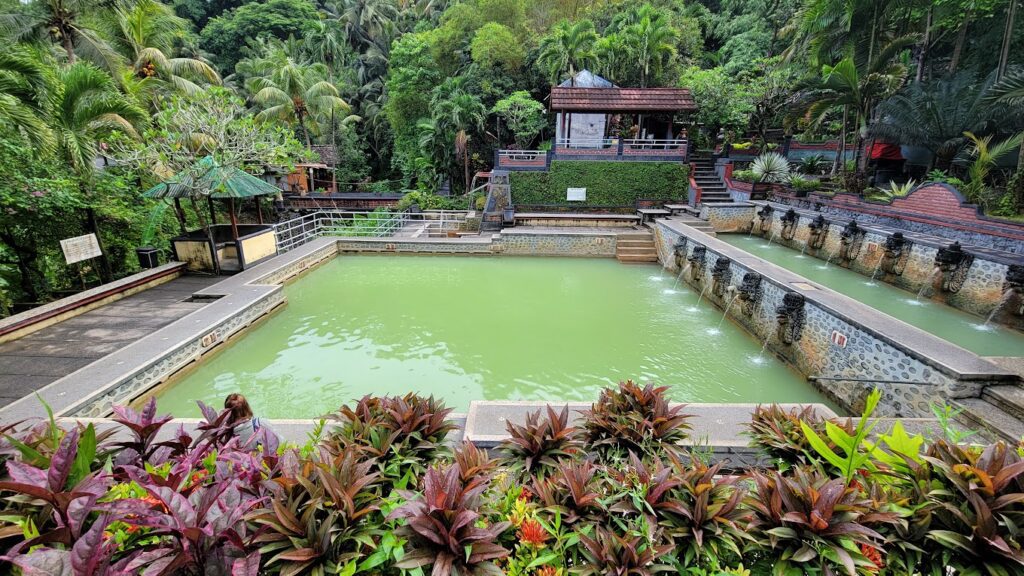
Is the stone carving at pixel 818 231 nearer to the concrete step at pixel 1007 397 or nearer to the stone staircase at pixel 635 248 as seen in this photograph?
the stone staircase at pixel 635 248

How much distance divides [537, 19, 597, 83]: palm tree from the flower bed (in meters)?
20.4

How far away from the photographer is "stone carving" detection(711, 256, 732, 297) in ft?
29.2

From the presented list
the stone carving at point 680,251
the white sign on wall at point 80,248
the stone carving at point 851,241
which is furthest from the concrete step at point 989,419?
the white sign on wall at point 80,248

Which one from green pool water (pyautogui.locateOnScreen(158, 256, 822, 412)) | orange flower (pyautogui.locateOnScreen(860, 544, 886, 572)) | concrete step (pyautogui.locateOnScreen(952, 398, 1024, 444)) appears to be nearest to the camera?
orange flower (pyautogui.locateOnScreen(860, 544, 886, 572))

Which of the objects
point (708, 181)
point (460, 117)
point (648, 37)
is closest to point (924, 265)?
point (708, 181)

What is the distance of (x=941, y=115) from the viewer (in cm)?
1248

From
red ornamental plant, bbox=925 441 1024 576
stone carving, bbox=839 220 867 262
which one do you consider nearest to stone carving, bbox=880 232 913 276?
stone carving, bbox=839 220 867 262

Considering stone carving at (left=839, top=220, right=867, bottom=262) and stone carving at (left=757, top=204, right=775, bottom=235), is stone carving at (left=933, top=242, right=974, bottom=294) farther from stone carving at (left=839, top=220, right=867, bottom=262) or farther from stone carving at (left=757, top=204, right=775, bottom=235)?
stone carving at (left=757, top=204, right=775, bottom=235)

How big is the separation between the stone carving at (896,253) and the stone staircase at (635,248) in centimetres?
537

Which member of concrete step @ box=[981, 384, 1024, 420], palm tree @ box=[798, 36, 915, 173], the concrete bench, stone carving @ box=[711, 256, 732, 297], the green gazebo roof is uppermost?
palm tree @ box=[798, 36, 915, 173]

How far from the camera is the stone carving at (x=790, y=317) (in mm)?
6668

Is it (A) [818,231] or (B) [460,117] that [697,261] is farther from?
(B) [460,117]

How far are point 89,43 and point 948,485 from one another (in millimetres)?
17368

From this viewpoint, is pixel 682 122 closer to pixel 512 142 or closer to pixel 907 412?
pixel 512 142
